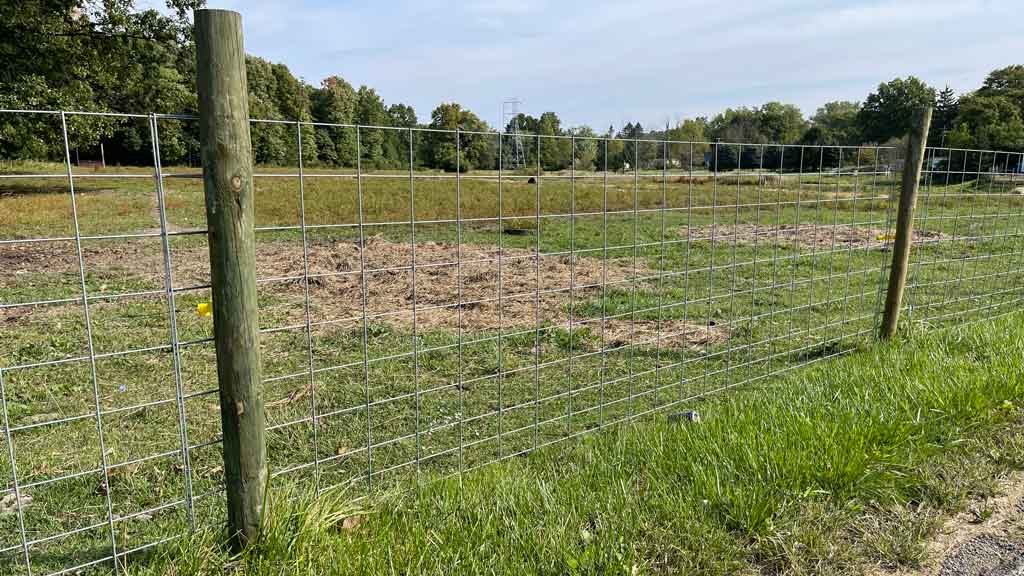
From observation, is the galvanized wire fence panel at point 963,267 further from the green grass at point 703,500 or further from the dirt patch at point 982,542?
the dirt patch at point 982,542

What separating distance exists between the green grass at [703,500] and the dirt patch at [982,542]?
0.23ft

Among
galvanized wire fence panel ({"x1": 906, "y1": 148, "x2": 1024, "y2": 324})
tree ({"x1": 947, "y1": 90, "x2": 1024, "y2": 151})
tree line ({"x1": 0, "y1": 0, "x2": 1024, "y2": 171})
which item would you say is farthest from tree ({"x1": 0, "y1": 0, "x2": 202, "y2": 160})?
tree ({"x1": 947, "y1": 90, "x2": 1024, "y2": 151})

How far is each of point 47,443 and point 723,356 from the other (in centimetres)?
490

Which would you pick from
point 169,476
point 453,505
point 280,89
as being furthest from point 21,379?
point 280,89

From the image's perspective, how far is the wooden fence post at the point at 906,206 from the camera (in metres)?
5.11

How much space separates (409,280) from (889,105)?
Result: 8121 centimetres

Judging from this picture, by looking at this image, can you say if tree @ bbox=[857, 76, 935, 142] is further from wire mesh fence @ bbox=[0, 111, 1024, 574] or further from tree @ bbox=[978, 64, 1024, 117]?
wire mesh fence @ bbox=[0, 111, 1024, 574]

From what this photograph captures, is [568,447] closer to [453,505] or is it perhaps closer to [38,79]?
[453,505]

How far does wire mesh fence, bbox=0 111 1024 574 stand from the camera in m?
2.78

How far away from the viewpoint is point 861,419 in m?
3.51

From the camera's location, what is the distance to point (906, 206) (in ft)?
17.0

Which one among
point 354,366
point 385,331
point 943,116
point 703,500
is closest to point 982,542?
point 703,500

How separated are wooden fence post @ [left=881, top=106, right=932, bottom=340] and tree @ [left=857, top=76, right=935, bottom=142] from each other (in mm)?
74211

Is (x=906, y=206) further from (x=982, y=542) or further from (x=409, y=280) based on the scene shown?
(x=409, y=280)
